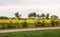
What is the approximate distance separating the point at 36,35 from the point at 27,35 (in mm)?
948

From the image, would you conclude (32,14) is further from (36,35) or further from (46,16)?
(36,35)

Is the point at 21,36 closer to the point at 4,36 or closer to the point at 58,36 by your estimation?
the point at 4,36

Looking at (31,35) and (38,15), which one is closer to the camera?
(31,35)

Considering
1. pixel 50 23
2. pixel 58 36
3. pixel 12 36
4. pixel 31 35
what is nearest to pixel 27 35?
pixel 31 35

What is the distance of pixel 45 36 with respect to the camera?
18.1 m

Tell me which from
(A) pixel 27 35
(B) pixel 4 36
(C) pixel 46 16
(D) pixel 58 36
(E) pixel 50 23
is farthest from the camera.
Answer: (C) pixel 46 16

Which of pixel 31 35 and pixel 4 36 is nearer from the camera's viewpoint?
pixel 4 36

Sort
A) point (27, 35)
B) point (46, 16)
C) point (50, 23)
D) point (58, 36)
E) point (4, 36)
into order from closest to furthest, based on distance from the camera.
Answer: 1. point (4, 36)
2. point (27, 35)
3. point (58, 36)
4. point (50, 23)
5. point (46, 16)

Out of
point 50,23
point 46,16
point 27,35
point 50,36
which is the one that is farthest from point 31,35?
point 46,16

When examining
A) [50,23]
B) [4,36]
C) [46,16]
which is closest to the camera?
[4,36]

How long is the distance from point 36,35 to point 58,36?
2.26 metres

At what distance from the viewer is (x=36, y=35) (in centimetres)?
1786

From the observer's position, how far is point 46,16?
45.9m

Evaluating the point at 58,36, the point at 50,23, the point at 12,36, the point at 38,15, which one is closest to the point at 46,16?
the point at 38,15
